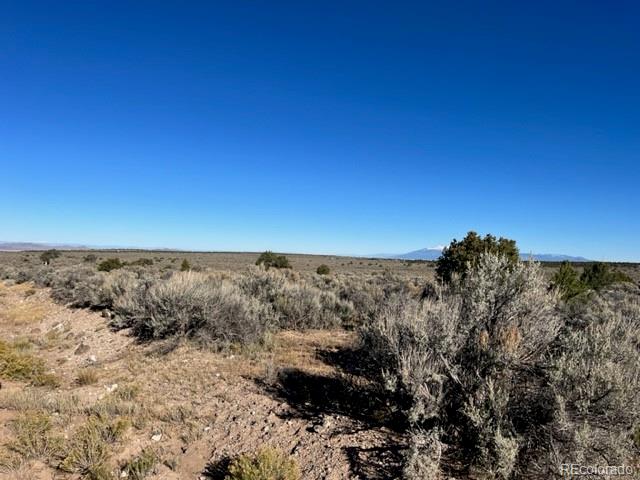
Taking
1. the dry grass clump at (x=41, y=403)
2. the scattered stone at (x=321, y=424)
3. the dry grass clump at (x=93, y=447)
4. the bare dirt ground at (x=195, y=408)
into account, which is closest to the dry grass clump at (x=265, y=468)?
the bare dirt ground at (x=195, y=408)

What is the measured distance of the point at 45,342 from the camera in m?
10.4

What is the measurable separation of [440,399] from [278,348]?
5.36 metres

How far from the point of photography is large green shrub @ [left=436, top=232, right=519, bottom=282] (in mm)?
11961

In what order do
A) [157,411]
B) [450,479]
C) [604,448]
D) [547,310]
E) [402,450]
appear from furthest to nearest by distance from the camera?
[157,411] < [547,310] < [402,450] < [450,479] < [604,448]

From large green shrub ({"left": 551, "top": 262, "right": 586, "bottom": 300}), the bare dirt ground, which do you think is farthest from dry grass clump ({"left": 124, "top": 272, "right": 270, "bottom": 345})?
large green shrub ({"left": 551, "top": 262, "right": 586, "bottom": 300})

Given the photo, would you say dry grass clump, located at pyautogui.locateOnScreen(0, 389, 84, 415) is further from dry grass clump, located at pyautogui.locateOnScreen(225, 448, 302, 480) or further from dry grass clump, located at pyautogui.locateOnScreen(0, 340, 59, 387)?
dry grass clump, located at pyautogui.locateOnScreen(225, 448, 302, 480)

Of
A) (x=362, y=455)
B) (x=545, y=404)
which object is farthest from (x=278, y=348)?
(x=545, y=404)

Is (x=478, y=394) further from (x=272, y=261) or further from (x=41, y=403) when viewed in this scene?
(x=272, y=261)

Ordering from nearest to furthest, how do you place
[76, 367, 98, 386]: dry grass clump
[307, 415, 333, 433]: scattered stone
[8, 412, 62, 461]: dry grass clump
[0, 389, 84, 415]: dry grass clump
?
[8, 412, 62, 461]: dry grass clump → [307, 415, 333, 433]: scattered stone → [0, 389, 84, 415]: dry grass clump → [76, 367, 98, 386]: dry grass clump

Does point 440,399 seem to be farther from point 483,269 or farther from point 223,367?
point 223,367

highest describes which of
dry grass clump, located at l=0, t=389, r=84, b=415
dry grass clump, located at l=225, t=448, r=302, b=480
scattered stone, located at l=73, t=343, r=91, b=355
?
dry grass clump, located at l=225, t=448, r=302, b=480
